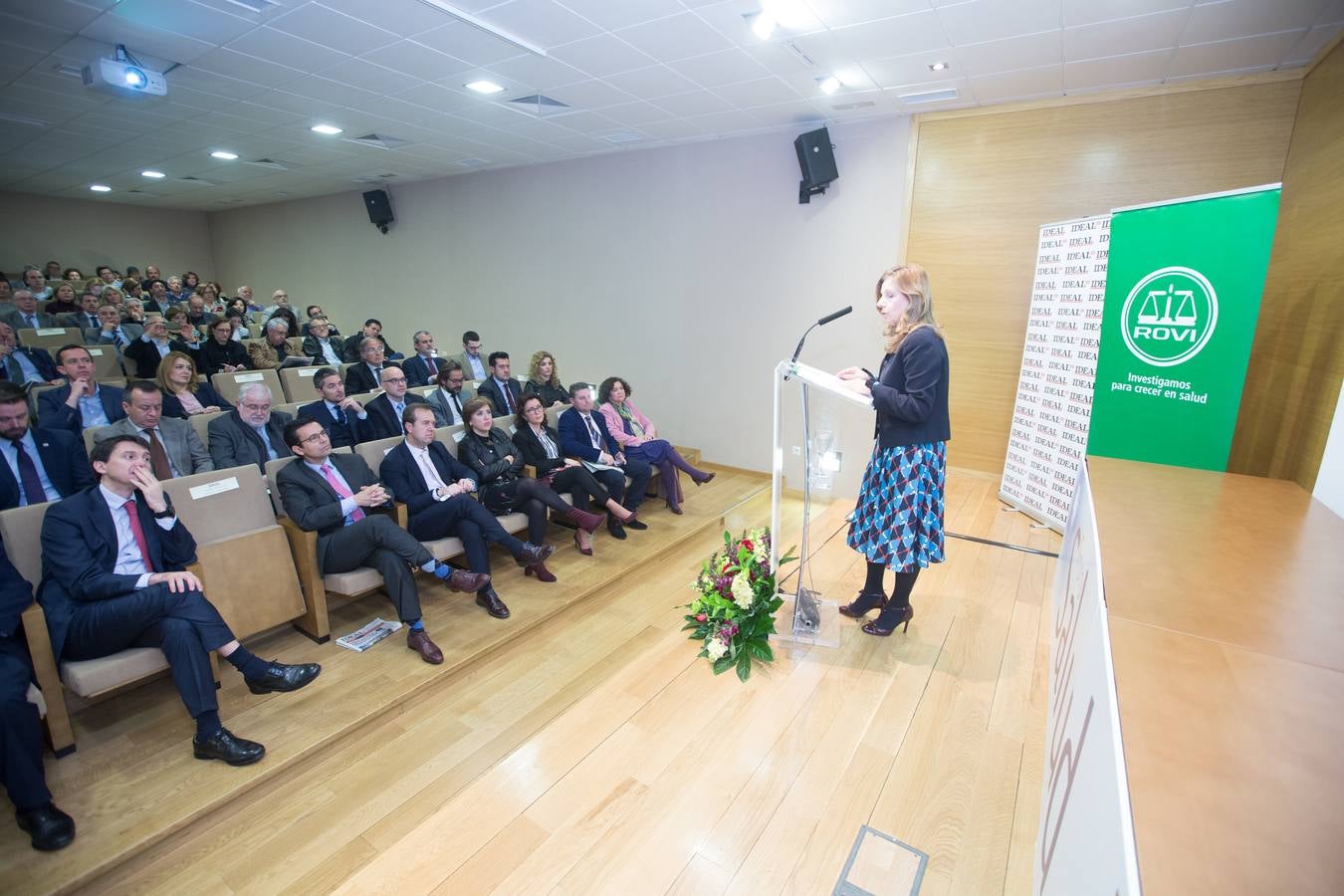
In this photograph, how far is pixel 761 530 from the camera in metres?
2.94

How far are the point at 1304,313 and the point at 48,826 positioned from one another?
5.62 m

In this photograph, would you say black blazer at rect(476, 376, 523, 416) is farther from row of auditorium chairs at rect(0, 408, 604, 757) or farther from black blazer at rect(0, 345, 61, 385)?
black blazer at rect(0, 345, 61, 385)

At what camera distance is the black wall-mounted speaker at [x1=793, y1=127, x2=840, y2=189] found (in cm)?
517

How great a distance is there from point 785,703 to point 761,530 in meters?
0.86

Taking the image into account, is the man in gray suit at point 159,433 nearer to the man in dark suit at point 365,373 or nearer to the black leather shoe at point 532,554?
the black leather shoe at point 532,554

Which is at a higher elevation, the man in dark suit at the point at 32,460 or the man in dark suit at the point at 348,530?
the man in dark suit at the point at 32,460

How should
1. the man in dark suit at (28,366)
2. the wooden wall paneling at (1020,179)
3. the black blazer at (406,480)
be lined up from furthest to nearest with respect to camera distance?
the man in dark suit at (28,366)
the wooden wall paneling at (1020,179)
the black blazer at (406,480)

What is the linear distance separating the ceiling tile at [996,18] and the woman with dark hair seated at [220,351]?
6.31 meters

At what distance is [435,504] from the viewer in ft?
11.1

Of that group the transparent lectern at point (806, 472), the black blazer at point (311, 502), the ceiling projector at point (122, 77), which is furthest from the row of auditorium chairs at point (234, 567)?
the ceiling projector at point (122, 77)

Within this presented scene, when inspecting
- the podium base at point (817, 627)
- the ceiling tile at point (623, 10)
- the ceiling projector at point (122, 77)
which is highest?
the ceiling tile at point (623, 10)

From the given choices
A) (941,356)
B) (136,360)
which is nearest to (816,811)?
(941,356)

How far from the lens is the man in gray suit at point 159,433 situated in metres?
3.26

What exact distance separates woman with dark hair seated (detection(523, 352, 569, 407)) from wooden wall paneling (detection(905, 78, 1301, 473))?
128 inches
